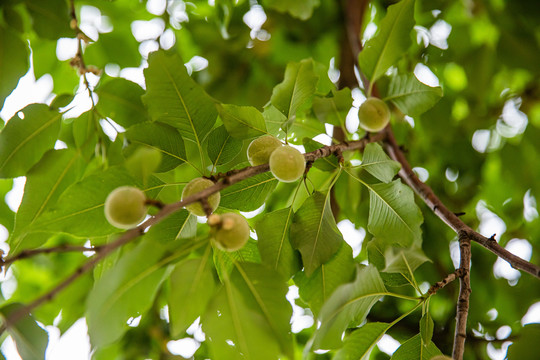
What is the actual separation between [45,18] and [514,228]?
75.8 inches

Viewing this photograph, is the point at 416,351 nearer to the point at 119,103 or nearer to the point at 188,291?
the point at 188,291

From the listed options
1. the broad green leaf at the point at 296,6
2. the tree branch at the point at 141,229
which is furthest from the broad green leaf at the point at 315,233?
the broad green leaf at the point at 296,6

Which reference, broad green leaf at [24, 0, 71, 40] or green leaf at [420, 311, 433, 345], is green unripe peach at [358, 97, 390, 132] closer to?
green leaf at [420, 311, 433, 345]

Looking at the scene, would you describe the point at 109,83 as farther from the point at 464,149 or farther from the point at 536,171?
the point at 536,171

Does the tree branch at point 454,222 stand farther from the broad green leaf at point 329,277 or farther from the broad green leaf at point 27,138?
the broad green leaf at point 27,138

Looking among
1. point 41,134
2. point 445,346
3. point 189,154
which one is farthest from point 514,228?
point 41,134

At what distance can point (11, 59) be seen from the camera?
1.26 m

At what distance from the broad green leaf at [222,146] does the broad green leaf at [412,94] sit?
0.50 m

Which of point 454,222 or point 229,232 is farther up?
point 229,232

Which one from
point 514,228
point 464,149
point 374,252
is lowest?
point 514,228

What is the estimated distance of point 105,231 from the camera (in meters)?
0.96

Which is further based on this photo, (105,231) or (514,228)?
(514,228)

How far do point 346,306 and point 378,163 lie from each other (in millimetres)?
354

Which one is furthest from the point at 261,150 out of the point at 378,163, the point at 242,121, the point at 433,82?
the point at 433,82
